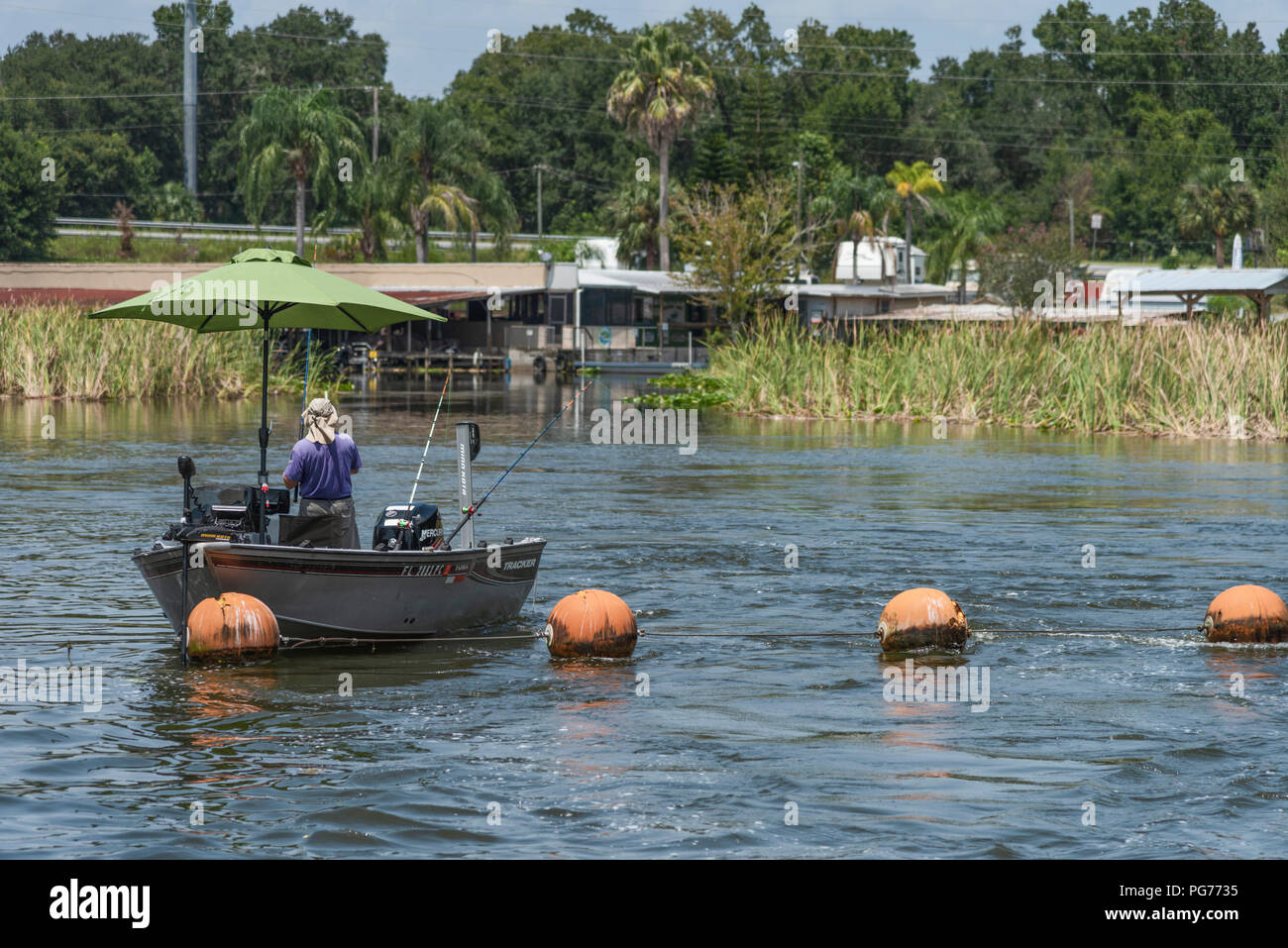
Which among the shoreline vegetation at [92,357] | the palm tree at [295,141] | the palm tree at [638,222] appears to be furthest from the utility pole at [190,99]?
the shoreline vegetation at [92,357]

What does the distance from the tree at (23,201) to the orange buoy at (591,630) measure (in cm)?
7506

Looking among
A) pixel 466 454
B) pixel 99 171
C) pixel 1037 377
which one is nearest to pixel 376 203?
pixel 99 171

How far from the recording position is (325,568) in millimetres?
12102

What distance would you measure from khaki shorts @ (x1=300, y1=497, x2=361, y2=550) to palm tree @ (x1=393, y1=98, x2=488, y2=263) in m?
64.5

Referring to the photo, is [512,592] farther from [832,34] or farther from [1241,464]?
[832,34]

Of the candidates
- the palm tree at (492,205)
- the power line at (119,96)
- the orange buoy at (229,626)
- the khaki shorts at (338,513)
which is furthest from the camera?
the power line at (119,96)

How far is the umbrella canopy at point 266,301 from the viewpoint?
1260 centimetres

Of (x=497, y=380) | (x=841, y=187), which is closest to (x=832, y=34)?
(x=841, y=187)

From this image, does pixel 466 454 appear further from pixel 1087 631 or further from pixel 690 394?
pixel 690 394

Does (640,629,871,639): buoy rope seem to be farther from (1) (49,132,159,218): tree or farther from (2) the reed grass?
(1) (49,132,159,218): tree

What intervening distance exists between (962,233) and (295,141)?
118ft

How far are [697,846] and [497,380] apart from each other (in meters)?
54.9

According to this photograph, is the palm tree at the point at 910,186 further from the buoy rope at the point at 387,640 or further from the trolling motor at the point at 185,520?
the trolling motor at the point at 185,520

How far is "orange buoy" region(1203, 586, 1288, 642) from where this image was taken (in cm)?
1345
